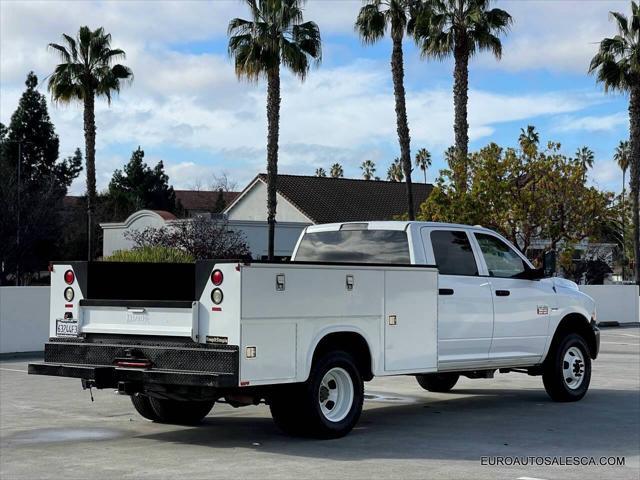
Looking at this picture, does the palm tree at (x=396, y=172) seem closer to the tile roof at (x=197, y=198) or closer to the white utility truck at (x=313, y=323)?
the tile roof at (x=197, y=198)

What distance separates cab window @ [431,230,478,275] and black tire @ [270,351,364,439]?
2107 mm

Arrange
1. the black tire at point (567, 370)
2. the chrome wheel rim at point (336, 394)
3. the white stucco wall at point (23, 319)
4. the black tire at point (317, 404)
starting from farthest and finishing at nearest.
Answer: the white stucco wall at point (23, 319) → the black tire at point (567, 370) → the chrome wheel rim at point (336, 394) → the black tire at point (317, 404)

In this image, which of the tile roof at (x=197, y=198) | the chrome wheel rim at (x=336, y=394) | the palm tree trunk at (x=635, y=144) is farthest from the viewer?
the tile roof at (x=197, y=198)

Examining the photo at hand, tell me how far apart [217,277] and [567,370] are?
623cm

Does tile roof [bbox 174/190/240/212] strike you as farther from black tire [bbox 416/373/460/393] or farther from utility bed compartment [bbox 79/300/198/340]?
utility bed compartment [bbox 79/300/198/340]

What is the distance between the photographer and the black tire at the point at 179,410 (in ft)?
38.1

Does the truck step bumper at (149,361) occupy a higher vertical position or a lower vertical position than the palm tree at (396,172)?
lower

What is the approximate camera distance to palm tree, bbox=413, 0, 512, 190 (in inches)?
1462

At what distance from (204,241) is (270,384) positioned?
31.9m

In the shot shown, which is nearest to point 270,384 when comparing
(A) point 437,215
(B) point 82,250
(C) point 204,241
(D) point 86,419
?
(D) point 86,419

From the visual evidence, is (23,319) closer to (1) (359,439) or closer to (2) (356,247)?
(2) (356,247)

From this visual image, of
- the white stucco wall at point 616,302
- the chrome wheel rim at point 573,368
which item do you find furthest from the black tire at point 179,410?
the white stucco wall at point 616,302

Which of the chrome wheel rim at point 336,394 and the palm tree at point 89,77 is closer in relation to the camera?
the chrome wheel rim at point 336,394

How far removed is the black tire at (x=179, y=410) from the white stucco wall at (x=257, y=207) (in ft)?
148
